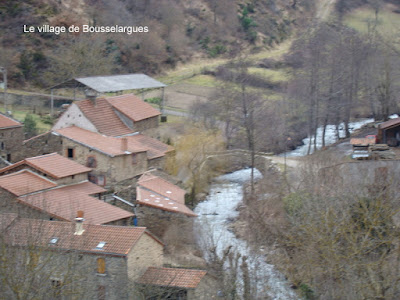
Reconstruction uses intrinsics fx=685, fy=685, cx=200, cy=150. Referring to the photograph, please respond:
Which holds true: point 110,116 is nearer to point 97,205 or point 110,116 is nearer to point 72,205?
point 97,205

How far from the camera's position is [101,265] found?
17.3 m

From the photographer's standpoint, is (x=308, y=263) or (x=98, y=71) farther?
(x=98, y=71)

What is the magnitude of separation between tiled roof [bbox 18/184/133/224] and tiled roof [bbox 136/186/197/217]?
1194 mm

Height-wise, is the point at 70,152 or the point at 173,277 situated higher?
the point at 70,152

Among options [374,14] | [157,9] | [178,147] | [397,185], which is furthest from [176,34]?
[397,185]

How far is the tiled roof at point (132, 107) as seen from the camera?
29.9 meters

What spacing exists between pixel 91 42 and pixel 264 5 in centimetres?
2553

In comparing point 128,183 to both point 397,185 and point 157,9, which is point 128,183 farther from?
point 157,9

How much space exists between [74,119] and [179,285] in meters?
13.7

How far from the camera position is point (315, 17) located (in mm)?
63406

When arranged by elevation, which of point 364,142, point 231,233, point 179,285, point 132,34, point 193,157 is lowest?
point 231,233

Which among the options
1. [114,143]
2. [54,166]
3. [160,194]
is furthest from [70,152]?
[160,194]

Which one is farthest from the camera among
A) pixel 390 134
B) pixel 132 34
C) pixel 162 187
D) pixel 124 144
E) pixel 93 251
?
pixel 132 34

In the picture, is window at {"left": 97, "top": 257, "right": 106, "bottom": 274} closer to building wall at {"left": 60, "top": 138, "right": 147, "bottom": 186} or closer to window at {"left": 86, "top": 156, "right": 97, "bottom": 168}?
building wall at {"left": 60, "top": 138, "right": 147, "bottom": 186}
